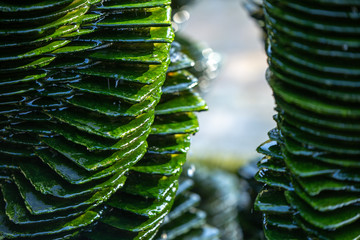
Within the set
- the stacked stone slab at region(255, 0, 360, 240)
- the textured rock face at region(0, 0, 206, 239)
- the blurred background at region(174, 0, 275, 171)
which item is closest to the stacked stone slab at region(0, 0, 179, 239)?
the textured rock face at region(0, 0, 206, 239)

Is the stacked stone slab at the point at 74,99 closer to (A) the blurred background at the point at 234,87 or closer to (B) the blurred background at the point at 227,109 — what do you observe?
(B) the blurred background at the point at 227,109

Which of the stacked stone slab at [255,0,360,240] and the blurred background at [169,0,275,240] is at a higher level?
the stacked stone slab at [255,0,360,240]

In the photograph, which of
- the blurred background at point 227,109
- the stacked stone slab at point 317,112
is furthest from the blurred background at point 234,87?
the stacked stone slab at point 317,112

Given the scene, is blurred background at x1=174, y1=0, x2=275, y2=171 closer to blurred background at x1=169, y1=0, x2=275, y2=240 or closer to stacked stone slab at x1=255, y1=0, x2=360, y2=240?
blurred background at x1=169, y1=0, x2=275, y2=240

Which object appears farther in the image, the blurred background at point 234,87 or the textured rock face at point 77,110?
the blurred background at point 234,87

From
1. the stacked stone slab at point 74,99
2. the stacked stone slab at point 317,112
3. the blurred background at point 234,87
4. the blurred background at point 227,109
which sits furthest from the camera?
the blurred background at point 234,87

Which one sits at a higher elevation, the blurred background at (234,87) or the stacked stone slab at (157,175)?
the stacked stone slab at (157,175)

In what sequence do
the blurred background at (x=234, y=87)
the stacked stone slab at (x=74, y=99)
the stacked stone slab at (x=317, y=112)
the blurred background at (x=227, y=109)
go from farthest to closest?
the blurred background at (x=234, y=87)
the blurred background at (x=227, y=109)
the stacked stone slab at (x=74, y=99)
the stacked stone slab at (x=317, y=112)
